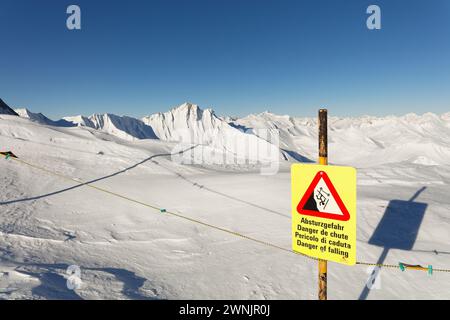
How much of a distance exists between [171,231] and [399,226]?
27.7 feet

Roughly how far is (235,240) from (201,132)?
5848 inches

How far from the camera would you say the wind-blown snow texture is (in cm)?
572

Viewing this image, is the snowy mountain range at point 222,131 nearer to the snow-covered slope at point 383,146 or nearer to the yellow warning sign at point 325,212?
the snow-covered slope at point 383,146

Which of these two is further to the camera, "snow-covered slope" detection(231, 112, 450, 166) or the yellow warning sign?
"snow-covered slope" detection(231, 112, 450, 166)

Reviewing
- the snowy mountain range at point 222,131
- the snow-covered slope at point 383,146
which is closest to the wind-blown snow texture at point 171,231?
the snow-covered slope at point 383,146

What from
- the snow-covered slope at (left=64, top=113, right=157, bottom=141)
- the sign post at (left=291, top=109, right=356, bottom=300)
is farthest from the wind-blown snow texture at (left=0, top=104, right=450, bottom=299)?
the snow-covered slope at (left=64, top=113, right=157, bottom=141)

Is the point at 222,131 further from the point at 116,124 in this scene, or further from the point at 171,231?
the point at 171,231

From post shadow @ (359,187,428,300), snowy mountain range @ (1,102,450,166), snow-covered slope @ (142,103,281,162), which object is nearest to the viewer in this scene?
post shadow @ (359,187,428,300)

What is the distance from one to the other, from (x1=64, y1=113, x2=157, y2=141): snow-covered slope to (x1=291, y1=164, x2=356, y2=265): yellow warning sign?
6307 inches

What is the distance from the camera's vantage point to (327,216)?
128 inches

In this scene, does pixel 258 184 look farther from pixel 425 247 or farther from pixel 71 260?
pixel 71 260

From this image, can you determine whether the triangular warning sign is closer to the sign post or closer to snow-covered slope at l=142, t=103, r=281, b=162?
the sign post
